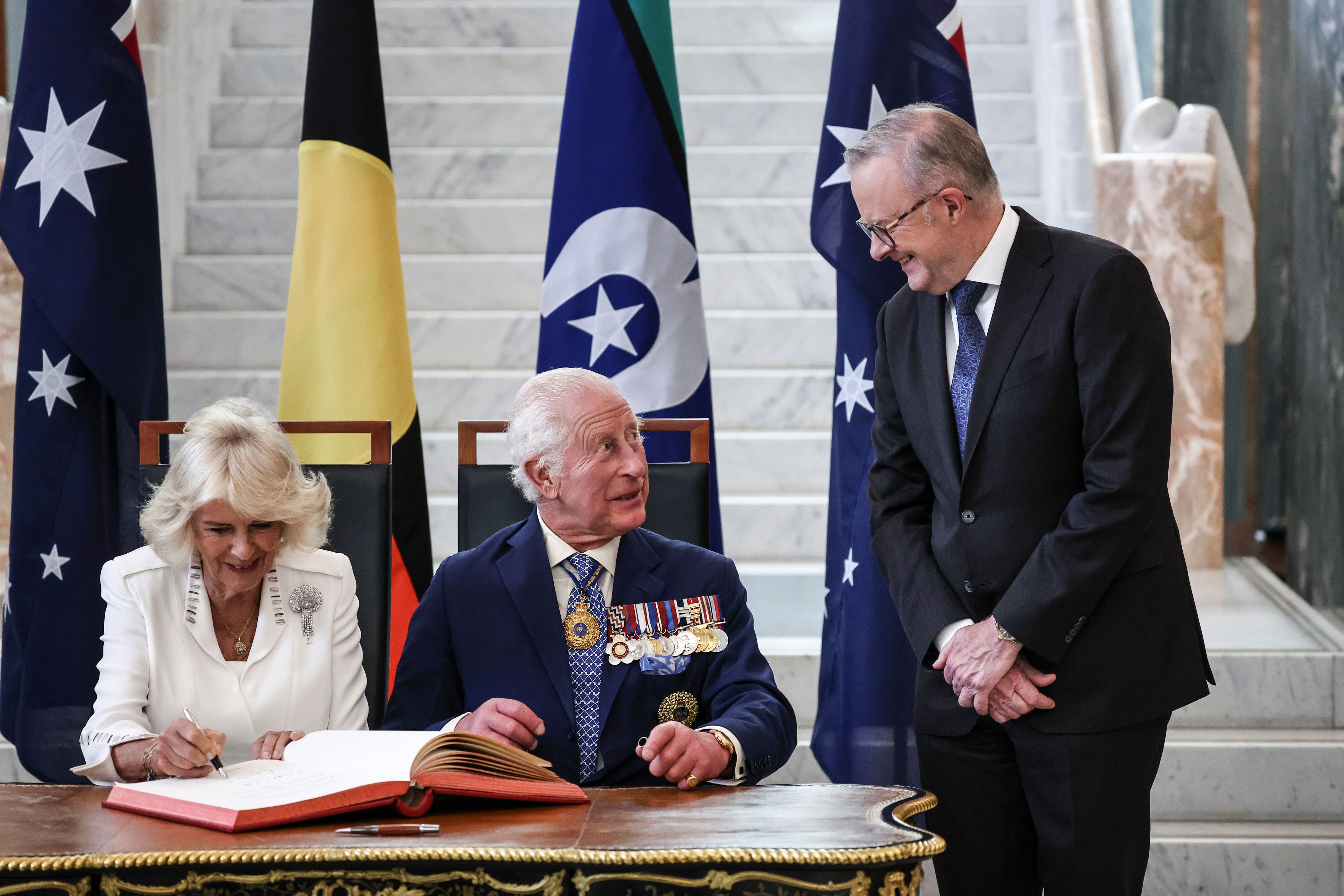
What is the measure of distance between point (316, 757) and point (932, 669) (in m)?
0.84

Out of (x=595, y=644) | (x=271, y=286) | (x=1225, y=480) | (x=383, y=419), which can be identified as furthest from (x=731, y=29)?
(x=595, y=644)

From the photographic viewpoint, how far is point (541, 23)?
5.32 metres

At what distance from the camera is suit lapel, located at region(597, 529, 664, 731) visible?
1847 mm

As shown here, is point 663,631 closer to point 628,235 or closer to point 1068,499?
point 1068,499

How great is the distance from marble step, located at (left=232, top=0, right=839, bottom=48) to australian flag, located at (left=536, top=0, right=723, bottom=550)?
2.53 metres

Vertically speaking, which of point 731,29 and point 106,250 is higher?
point 731,29

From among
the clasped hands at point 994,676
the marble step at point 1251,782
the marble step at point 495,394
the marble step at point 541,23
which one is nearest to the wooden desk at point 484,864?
the clasped hands at point 994,676

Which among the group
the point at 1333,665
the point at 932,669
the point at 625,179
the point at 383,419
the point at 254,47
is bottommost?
the point at 1333,665

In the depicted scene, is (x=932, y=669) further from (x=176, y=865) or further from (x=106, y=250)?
(x=106, y=250)

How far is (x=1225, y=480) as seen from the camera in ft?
17.0

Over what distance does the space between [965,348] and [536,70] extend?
3755 mm

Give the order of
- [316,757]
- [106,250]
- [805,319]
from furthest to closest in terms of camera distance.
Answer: [805,319] → [106,250] → [316,757]

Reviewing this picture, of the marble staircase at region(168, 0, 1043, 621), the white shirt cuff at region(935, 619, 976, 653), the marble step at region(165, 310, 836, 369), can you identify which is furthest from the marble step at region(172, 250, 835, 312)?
the white shirt cuff at region(935, 619, 976, 653)

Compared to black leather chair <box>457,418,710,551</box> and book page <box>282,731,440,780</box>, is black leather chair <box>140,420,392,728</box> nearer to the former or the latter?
black leather chair <box>457,418,710,551</box>
